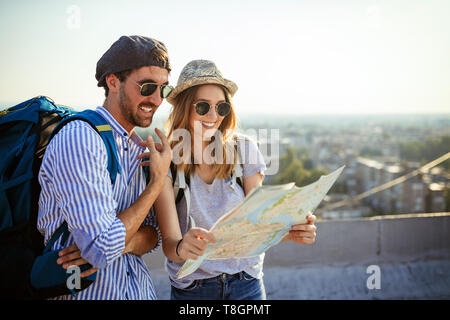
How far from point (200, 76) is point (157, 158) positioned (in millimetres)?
710

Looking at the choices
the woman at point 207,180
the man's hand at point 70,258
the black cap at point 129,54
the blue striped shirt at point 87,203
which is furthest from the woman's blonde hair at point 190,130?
the man's hand at point 70,258

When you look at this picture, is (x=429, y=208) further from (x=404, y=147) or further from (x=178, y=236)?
(x=178, y=236)

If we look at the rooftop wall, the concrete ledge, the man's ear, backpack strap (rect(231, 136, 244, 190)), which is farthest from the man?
the concrete ledge

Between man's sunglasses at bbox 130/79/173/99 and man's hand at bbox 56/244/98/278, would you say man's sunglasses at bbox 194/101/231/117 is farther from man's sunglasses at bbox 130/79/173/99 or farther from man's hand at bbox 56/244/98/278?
man's hand at bbox 56/244/98/278

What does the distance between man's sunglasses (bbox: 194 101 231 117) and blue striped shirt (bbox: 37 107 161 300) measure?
71cm

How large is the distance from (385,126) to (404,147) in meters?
17.0

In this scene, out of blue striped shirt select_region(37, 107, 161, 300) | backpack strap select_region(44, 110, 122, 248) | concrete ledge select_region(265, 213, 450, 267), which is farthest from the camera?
concrete ledge select_region(265, 213, 450, 267)

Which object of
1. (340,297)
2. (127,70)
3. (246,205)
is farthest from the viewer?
(340,297)

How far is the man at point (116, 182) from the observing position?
5.24 feet

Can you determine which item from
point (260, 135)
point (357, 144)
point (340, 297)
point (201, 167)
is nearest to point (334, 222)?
point (340, 297)

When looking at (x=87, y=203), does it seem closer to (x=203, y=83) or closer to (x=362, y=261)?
(x=203, y=83)

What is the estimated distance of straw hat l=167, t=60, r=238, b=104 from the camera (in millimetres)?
2389

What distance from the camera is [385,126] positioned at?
78688 millimetres

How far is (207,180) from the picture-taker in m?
2.39
